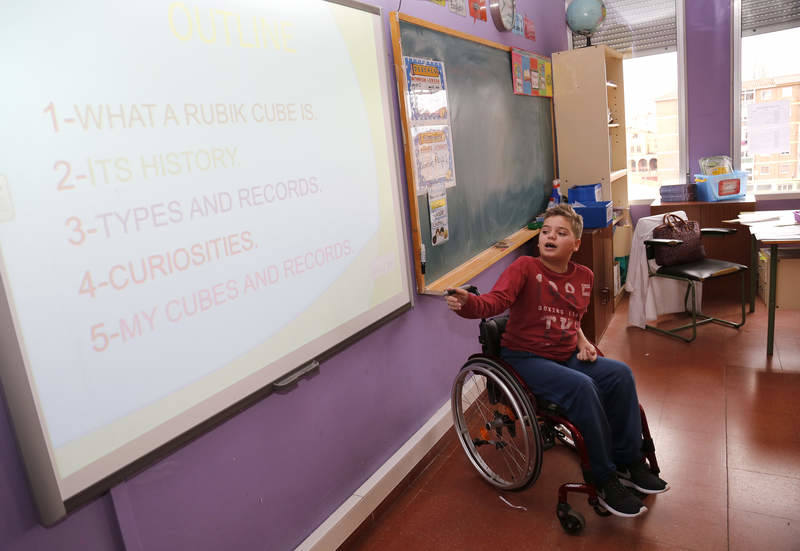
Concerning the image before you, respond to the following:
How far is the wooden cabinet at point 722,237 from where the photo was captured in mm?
4094

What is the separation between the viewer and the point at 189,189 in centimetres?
133

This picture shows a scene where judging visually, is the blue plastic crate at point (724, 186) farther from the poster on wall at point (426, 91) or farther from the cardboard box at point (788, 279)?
the poster on wall at point (426, 91)

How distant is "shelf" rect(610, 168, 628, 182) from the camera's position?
4081 mm

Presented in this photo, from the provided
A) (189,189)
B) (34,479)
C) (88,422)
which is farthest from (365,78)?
(34,479)

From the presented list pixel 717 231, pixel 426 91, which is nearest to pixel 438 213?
pixel 426 91

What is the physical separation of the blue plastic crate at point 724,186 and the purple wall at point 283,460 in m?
2.54

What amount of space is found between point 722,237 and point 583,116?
1460 mm

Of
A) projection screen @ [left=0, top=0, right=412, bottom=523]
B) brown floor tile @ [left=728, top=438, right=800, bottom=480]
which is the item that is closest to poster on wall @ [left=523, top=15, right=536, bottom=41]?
projection screen @ [left=0, top=0, right=412, bottom=523]

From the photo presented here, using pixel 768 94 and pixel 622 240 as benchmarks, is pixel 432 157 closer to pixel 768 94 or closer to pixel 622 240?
pixel 622 240

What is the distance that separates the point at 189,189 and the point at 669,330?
Answer: 3.36m

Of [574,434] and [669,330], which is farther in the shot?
[669,330]

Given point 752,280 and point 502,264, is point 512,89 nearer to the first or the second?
point 502,264

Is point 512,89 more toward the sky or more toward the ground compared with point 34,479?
more toward the sky

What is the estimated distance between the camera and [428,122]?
2.36 m
